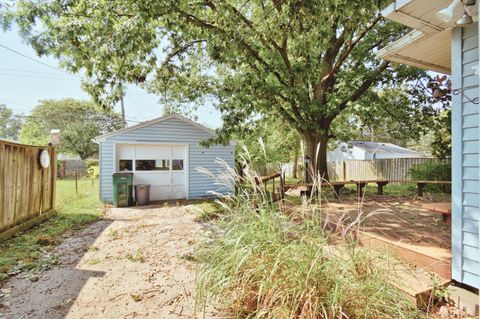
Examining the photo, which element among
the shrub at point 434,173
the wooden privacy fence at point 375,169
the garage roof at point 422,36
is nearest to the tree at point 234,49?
the garage roof at point 422,36

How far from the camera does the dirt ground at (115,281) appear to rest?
2473mm

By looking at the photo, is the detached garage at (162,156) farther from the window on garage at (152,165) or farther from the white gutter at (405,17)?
the white gutter at (405,17)

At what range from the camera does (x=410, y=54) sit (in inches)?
124

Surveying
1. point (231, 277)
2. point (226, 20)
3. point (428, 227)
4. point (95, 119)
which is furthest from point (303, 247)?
point (95, 119)

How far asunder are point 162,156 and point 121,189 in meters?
1.90

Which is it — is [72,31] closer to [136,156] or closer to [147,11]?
[147,11]

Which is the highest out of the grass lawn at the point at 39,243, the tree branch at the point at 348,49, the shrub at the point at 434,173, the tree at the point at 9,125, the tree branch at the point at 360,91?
the tree at the point at 9,125

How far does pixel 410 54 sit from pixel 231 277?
3254 millimetres

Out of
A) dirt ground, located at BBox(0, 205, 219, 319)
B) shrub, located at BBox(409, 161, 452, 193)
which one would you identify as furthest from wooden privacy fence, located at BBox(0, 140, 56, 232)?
shrub, located at BBox(409, 161, 452, 193)

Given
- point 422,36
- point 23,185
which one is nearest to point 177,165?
point 23,185

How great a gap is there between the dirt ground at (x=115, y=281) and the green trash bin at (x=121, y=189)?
120 inches

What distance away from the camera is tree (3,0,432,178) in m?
4.88

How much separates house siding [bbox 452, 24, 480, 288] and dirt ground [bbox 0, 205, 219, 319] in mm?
2276

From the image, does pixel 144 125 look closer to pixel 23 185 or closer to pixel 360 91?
pixel 23 185
